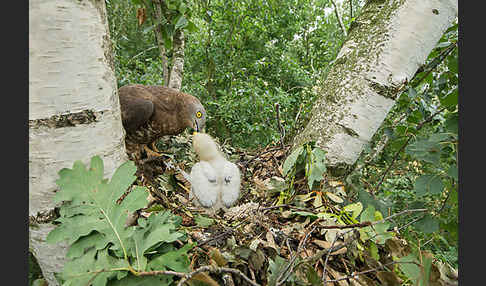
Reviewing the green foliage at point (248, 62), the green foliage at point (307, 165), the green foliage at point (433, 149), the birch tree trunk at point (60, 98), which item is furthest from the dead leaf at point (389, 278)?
the green foliage at point (248, 62)

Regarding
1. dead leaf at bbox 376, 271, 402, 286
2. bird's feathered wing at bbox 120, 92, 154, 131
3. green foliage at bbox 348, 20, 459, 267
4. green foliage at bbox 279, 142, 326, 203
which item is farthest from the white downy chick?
dead leaf at bbox 376, 271, 402, 286

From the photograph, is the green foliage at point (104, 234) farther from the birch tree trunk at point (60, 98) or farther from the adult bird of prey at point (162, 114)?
the adult bird of prey at point (162, 114)

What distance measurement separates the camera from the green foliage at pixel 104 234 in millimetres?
543

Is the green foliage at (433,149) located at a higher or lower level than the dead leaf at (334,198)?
higher

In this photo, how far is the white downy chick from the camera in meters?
1.29

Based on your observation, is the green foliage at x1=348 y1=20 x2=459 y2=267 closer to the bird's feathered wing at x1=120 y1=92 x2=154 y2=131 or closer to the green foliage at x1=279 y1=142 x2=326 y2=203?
the green foliage at x1=279 y1=142 x2=326 y2=203

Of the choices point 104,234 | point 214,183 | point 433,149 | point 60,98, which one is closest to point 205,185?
point 214,183

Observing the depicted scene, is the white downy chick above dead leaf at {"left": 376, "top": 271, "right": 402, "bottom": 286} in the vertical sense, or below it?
below

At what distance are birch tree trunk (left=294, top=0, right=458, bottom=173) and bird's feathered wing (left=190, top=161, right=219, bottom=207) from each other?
51 cm

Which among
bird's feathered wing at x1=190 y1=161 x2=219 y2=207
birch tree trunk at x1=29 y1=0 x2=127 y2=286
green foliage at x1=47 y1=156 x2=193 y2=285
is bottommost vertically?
bird's feathered wing at x1=190 y1=161 x2=219 y2=207

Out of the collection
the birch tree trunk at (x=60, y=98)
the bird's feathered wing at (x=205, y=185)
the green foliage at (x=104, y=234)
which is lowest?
the bird's feathered wing at (x=205, y=185)

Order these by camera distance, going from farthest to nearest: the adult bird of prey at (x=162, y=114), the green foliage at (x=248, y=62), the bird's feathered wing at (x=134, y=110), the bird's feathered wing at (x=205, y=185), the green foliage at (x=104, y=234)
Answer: the green foliage at (x=248, y=62) < the adult bird of prey at (x=162, y=114) < the bird's feathered wing at (x=134, y=110) < the bird's feathered wing at (x=205, y=185) < the green foliage at (x=104, y=234)

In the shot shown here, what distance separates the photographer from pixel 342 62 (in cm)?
108

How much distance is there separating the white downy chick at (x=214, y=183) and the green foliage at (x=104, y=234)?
0.66 m
